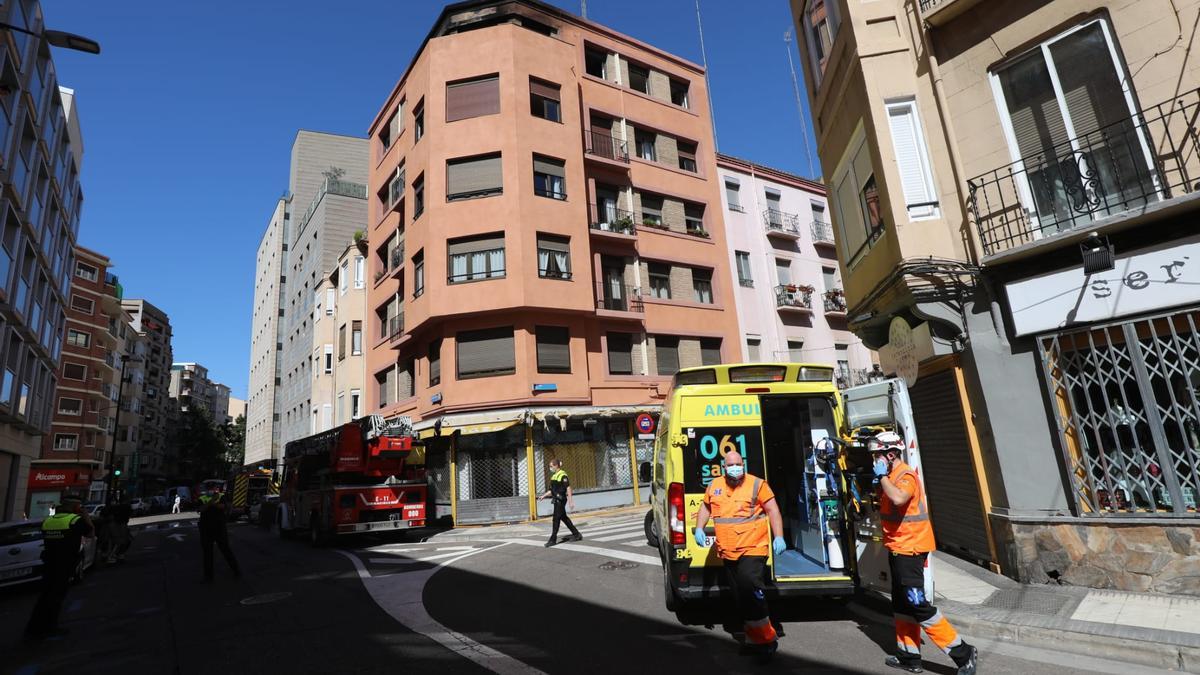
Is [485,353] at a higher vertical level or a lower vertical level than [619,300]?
lower

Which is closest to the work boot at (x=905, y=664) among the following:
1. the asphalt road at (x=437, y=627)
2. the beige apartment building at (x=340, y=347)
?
the asphalt road at (x=437, y=627)

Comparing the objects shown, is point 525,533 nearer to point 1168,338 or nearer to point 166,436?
point 1168,338

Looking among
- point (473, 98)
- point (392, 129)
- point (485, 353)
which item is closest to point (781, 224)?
point (473, 98)

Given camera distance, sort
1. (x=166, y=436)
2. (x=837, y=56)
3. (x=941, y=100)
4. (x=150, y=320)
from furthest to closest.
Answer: (x=166, y=436)
(x=150, y=320)
(x=837, y=56)
(x=941, y=100)

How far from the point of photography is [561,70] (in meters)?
23.4

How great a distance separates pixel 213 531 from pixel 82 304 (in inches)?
2026

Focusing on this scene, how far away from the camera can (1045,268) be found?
7188mm

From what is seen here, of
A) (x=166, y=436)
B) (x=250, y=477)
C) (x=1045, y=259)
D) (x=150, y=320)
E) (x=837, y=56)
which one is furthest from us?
(x=166, y=436)

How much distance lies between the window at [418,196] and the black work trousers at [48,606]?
58.1 feet

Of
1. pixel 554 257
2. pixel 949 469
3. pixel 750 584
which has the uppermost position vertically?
pixel 554 257

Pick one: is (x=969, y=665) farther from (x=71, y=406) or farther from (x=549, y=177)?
(x=71, y=406)

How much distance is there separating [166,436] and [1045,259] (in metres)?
103

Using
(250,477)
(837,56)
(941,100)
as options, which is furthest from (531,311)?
(250,477)

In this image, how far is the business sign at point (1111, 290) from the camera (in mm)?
6293
